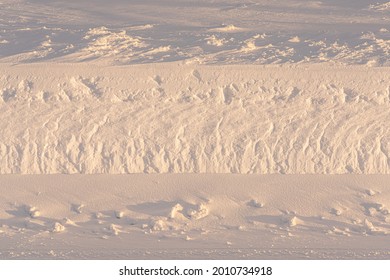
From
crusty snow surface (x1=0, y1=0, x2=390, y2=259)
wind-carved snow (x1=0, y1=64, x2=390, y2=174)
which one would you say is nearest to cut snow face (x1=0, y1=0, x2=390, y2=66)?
crusty snow surface (x1=0, y1=0, x2=390, y2=259)

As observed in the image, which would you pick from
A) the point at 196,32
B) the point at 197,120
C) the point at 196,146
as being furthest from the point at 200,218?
the point at 196,32

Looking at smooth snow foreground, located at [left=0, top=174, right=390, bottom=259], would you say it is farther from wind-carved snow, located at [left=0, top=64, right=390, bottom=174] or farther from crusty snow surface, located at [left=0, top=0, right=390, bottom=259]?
wind-carved snow, located at [left=0, top=64, right=390, bottom=174]

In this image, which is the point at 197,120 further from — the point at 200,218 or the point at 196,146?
the point at 200,218

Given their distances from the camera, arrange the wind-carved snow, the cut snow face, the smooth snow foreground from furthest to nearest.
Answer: the cut snow face → the wind-carved snow → the smooth snow foreground

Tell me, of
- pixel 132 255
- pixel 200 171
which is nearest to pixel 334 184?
pixel 200 171

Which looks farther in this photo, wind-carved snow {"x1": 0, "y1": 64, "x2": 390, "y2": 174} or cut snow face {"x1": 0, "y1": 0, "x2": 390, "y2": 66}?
cut snow face {"x1": 0, "y1": 0, "x2": 390, "y2": 66}
